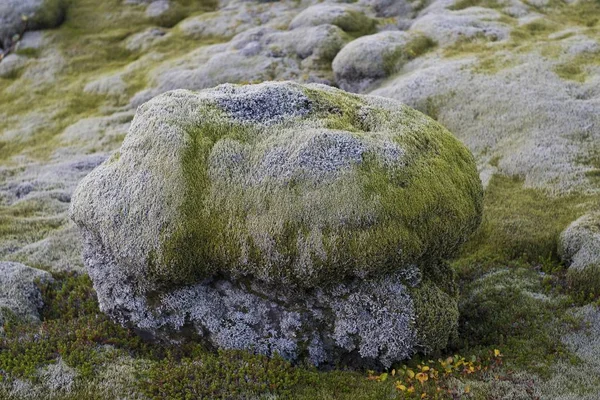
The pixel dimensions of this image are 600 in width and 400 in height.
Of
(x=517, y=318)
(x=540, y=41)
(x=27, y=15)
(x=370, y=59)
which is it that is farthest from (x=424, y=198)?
(x=27, y=15)

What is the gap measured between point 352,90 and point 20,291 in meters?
22.6

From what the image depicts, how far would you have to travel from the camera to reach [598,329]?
13.5m

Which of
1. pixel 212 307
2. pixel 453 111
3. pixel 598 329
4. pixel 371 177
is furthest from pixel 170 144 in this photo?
pixel 453 111

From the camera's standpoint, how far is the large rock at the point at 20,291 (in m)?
15.7

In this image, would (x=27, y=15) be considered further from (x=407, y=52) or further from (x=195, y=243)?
(x=195, y=243)

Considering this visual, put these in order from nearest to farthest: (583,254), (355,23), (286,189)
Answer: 1. (286,189)
2. (583,254)
3. (355,23)

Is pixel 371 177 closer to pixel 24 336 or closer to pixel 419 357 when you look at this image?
pixel 419 357

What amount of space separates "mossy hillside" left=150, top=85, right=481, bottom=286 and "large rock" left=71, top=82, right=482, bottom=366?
0.03m

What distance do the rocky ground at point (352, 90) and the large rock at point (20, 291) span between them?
0.19 feet

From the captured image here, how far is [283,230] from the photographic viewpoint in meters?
12.4

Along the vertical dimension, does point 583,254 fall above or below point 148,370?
below

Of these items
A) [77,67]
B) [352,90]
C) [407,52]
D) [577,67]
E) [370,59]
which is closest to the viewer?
[577,67]

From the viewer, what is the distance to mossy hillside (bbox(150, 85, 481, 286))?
12.3 metres

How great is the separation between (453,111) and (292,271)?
17562 mm
